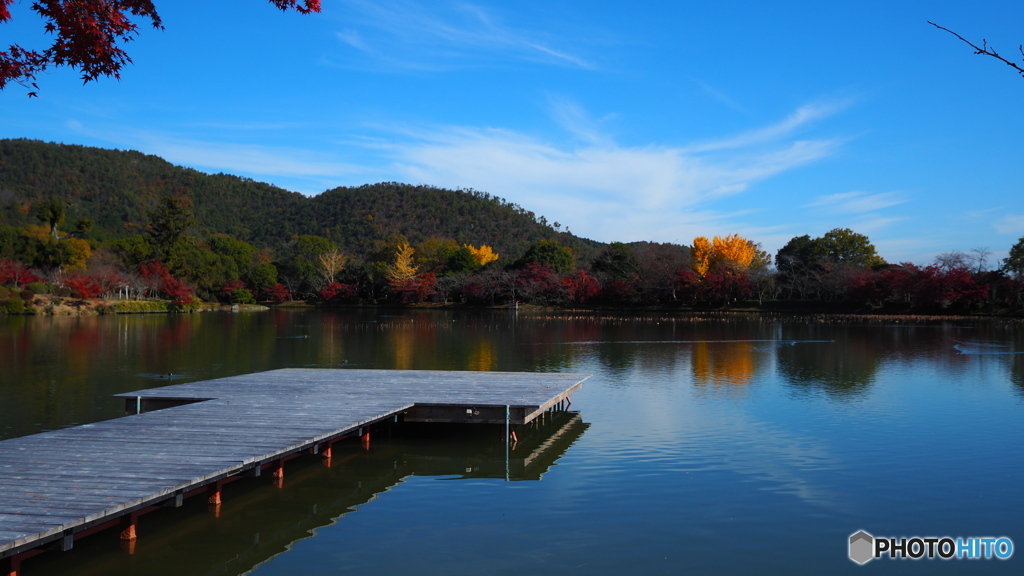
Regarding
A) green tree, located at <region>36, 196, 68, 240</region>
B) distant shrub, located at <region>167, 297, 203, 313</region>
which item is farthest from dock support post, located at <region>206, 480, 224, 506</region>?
green tree, located at <region>36, 196, 68, 240</region>

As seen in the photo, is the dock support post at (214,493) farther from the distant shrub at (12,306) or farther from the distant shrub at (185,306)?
the distant shrub at (185,306)

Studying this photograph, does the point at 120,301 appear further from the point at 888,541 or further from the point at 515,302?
the point at 888,541

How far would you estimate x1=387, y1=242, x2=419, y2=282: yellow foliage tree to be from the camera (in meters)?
71.9

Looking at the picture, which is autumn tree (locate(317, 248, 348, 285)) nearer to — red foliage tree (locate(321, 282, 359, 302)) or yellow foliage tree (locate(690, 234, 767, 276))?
red foliage tree (locate(321, 282, 359, 302))

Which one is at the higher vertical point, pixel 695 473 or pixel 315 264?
pixel 315 264

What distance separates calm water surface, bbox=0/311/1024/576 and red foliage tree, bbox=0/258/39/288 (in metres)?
32.6

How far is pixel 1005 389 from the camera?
53.0ft

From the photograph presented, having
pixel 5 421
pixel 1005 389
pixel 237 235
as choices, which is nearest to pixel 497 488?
pixel 5 421

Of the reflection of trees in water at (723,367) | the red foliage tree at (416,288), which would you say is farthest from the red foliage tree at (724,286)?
the reflection of trees in water at (723,367)

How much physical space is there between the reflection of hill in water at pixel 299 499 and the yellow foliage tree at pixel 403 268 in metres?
60.3

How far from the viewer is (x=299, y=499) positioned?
8.07 metres

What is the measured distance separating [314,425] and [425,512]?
2316 millimetres

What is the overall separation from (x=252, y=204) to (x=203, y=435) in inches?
4317

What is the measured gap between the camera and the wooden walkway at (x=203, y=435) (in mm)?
5555
